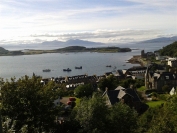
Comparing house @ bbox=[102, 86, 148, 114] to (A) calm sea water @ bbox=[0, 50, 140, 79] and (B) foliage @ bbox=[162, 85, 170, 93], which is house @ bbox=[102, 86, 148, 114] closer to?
(B) foliage @ bbox=[162, 85, 170, 93]

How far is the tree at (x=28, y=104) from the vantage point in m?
7.54

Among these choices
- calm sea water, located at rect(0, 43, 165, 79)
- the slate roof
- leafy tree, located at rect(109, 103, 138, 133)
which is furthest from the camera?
calm sea water, located at rect(0, 43, 165, 79)

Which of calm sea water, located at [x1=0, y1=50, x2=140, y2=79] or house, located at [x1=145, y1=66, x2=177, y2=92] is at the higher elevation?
house, located at [x1=145, y1=66, x2=177, y2=92]

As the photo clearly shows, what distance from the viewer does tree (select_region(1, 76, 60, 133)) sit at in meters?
7.54

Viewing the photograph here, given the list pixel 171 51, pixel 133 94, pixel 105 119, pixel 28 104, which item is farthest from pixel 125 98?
pixel 171 51

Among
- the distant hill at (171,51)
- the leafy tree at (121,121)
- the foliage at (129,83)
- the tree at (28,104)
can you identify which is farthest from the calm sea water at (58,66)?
the leafy tree at (121,121)

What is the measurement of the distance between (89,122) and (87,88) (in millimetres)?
14212

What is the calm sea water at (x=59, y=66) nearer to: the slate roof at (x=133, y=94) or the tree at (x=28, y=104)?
the slate roof at (x=133, y=94)

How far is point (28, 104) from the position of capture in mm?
7641

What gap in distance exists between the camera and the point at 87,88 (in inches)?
905

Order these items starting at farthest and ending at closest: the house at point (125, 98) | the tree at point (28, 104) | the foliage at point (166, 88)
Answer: the foliage at point (166, 88) → the house at point (125, 98) → the tree at point (28, 104)

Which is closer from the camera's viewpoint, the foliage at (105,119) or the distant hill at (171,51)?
the foliage at (105,119)

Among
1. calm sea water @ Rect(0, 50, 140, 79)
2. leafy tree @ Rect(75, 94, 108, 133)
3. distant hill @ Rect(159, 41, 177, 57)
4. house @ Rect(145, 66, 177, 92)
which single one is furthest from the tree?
distant hill @ Rect(159, 41, 177, 57)

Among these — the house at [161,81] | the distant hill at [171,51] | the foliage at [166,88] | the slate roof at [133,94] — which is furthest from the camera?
the distant hill at [171,51]
